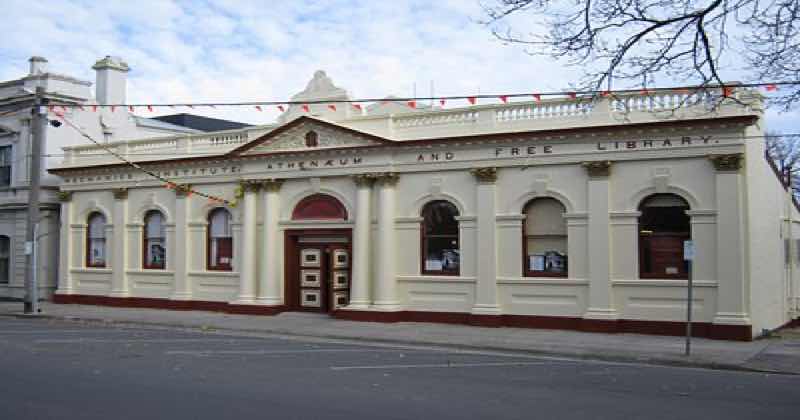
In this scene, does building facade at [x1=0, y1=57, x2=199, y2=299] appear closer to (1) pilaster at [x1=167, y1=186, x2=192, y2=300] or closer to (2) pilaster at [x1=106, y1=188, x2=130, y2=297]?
(2) pilaster at [x1=106, y1=188, x2=130, y2=297]

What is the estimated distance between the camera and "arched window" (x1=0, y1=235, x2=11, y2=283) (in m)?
30.3

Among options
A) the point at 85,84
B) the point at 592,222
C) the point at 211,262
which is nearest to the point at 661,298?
the point at 592,222

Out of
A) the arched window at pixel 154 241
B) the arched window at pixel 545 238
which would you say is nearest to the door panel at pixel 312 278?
the arched window at pixel 154 241

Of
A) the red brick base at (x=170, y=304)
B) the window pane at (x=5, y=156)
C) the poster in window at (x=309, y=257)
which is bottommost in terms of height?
the red brick base at (x=170, y=304)

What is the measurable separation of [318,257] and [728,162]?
11404 millimetres

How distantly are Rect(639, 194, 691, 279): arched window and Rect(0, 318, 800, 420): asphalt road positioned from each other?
4.70 metres

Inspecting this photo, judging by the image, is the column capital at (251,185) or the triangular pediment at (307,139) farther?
the column capital at (251,185)

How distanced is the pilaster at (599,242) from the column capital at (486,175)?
2.40 meters

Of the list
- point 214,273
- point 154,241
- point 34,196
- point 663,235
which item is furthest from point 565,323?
point 34,196

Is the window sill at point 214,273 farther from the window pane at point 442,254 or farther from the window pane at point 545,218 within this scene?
the window pane at point 545,218

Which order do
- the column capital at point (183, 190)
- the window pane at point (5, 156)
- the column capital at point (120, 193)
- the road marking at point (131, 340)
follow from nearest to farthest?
the road marking at point (131, 340) < the column capital at point (183, 190) < the column capital at point (120, 193) < the window pane at point (5, 156)

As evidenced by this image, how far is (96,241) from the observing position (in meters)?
28.3

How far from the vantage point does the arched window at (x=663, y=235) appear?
1853 centimetres

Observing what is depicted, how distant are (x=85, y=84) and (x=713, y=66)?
25.8 m
